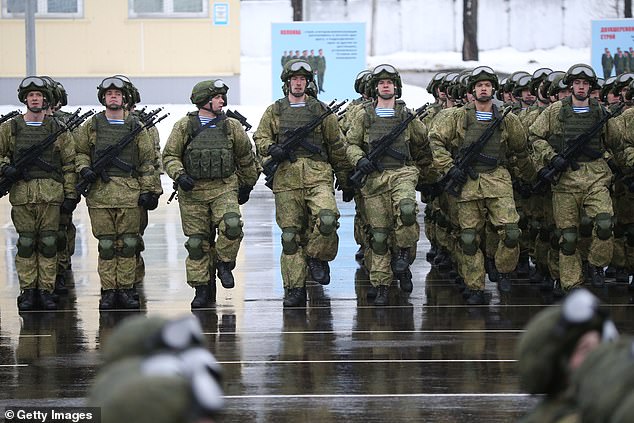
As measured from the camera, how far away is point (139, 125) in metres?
12.4

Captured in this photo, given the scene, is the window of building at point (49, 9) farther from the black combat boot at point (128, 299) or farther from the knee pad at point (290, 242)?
the knee pad at point (290, 242)

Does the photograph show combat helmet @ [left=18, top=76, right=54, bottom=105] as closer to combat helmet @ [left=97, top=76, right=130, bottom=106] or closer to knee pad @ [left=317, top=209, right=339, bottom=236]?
combat helmet @ [left=97, top=76, right=130, bottom=106]

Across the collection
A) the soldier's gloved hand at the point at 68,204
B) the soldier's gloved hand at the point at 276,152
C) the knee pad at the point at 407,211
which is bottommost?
the knee pad at the point at 407,211

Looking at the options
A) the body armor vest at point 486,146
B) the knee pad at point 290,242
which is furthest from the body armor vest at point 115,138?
the body armor vest at point 486,146

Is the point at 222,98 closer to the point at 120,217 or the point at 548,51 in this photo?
the point at 120,217

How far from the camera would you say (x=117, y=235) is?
1252cm

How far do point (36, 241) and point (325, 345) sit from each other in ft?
11.0

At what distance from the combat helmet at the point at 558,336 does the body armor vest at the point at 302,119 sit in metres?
8.53

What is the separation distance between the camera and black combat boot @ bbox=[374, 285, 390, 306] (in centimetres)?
1250

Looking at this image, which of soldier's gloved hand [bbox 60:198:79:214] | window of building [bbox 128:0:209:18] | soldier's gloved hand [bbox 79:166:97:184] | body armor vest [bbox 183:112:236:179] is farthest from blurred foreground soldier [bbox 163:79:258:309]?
window of building [bbox 128:0:209:18]

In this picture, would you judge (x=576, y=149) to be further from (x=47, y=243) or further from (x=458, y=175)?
(x=47, y=243)

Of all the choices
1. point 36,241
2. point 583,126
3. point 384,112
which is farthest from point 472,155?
point 36,241

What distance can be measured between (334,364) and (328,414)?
154 cm

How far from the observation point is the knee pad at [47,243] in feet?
41.0
